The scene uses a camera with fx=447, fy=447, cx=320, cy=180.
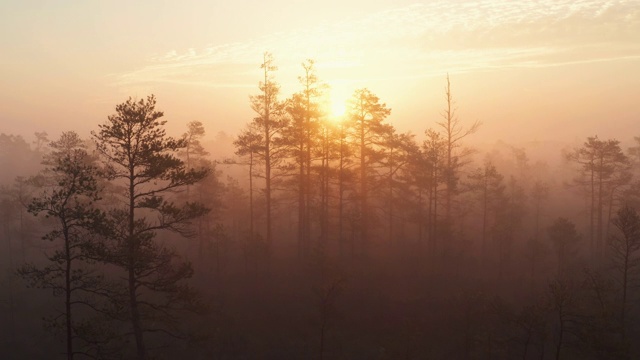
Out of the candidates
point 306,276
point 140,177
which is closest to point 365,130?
point 306,276

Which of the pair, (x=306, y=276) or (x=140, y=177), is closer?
(x=140, y=177)

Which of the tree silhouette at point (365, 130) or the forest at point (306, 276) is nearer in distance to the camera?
the forest at point (306, 276)

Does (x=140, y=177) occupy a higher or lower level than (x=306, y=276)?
higher

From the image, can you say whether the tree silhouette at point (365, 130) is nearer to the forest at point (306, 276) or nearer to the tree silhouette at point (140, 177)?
the forest at point (306, 276)

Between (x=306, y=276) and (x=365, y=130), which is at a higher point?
(x=365, y=130)

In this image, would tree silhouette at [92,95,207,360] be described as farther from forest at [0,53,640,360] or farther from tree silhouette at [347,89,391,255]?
tree silhouette at [347,89,391,255]

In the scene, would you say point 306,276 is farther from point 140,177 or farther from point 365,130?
point 140,177

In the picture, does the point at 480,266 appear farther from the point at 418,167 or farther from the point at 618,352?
the point at 618,352

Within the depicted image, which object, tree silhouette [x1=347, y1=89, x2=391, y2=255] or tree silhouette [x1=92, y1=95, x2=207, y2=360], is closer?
tree silhouette [x1=92, y1=95, x2=207, y2=360]

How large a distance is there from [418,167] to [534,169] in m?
76.2

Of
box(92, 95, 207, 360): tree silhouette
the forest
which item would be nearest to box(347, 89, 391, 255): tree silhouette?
the forest

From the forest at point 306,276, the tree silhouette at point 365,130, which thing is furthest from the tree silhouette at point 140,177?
the tree silhouette at point 365,130

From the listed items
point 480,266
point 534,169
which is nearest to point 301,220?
point 480,266

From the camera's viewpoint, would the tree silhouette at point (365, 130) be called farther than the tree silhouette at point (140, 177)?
Yes
